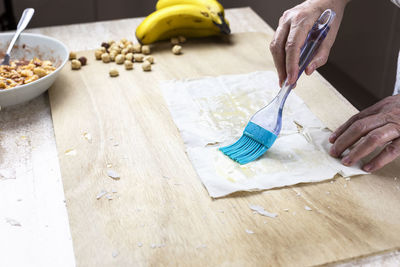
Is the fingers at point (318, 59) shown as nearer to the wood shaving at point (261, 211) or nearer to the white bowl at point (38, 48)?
the wood shaving at point (261, 211)

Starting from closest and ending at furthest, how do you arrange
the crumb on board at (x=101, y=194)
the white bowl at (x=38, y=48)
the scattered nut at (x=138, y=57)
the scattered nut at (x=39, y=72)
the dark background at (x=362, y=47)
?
the crumb on board at (x=101, y=194)
the scattered nut at (x=39, y=72)
the white bowl at (x=38, y=48)
the scattered nut at (x=138, y=57)
the dark background at (x=362, y=47)

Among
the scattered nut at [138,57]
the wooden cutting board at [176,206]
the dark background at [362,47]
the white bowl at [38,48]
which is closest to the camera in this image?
the wooden cutting board at [176,206]

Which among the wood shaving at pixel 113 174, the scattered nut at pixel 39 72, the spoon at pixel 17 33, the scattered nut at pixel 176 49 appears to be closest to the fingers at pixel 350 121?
the wood shaving at pixel 113 174

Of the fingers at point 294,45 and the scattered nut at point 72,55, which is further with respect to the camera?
the scattered nut at point 72,55

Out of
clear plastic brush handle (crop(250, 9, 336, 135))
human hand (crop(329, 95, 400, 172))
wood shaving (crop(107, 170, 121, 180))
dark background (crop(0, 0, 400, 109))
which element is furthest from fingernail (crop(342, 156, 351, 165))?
dark background (crop(0, 0, 400, 109))

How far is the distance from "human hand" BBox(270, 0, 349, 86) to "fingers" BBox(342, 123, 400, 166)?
176mm

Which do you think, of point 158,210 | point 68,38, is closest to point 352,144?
point 158,210

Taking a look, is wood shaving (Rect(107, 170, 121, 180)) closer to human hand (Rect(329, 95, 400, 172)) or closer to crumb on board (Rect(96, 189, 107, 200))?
crumb on board (Rect(96, 189, 107, 200))

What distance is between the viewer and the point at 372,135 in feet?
2.78

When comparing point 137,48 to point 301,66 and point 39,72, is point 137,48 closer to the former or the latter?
point 39,72

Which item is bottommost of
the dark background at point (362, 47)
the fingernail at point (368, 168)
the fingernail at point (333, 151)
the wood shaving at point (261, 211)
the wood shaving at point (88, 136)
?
the dark background at point (362, 47)

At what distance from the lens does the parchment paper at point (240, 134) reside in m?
0.84

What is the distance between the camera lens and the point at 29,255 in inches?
26.7

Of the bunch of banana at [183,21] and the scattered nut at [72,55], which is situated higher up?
the bunch of banana at [183,21]
